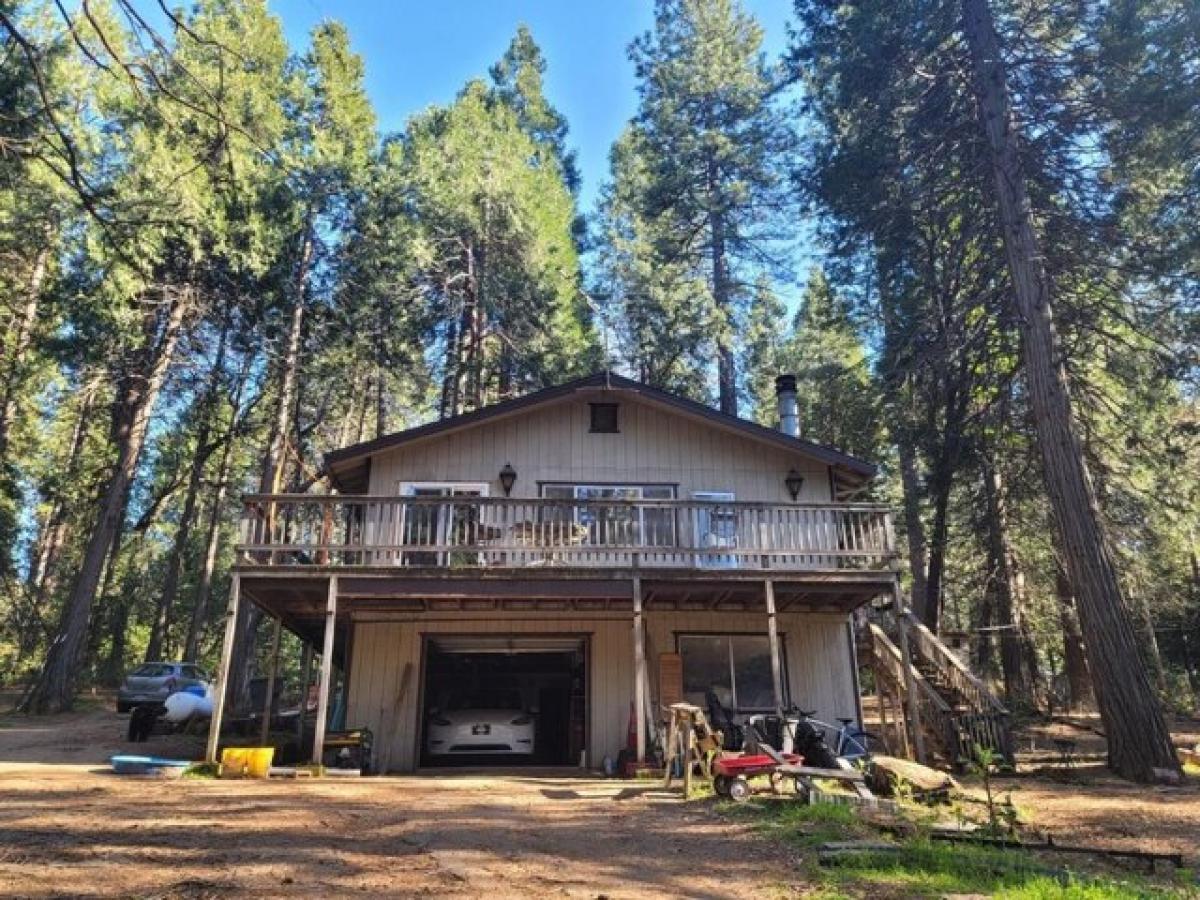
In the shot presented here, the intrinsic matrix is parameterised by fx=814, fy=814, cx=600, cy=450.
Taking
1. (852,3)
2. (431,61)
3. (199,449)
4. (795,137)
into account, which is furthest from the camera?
(795,137)

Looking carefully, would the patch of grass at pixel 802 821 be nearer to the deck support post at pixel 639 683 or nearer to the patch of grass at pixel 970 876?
the patch of grass at pixel 970 876

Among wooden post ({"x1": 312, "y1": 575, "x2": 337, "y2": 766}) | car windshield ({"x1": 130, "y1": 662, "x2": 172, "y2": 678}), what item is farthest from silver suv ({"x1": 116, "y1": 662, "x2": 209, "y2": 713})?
wooden post ({"x1": 312, "y1": 575, "x2": 337, "y2": 766})

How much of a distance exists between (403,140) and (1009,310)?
21.5 metres

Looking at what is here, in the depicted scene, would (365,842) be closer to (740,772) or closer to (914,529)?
(740,772)

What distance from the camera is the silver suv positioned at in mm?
17906

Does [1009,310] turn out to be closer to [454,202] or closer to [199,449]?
[454,202]

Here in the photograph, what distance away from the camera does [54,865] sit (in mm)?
4977

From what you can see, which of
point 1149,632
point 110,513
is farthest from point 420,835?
point 1149,632

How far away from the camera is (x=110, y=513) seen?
18.6 meters

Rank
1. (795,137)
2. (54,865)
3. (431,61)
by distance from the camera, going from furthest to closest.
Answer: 1. (795,137)
2. (431,61)
3. (54,865)

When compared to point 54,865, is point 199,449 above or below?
above

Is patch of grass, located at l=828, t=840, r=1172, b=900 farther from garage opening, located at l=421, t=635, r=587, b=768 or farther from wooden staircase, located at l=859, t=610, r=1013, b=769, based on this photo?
garage opening, located at l=421, t=635, r=587, b=768

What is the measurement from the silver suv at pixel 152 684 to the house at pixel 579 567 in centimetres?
489

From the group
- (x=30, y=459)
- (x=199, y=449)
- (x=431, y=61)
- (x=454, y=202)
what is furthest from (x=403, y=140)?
(x=431, y=61)
